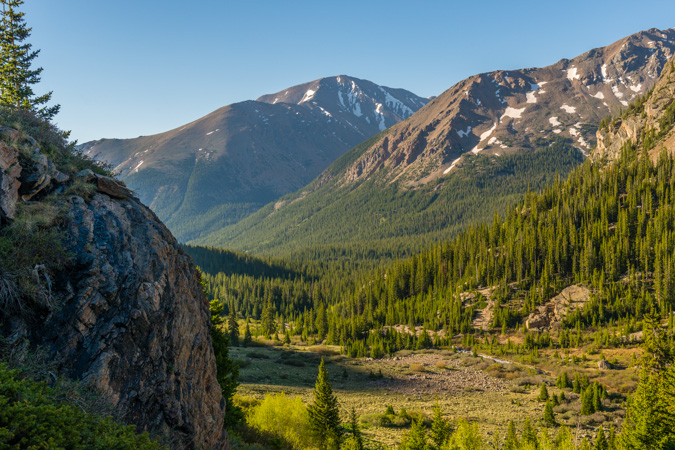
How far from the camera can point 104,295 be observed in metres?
15.7

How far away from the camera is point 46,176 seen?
692 inches

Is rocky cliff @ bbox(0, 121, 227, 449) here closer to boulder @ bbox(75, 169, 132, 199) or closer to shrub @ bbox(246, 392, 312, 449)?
boulder @ bbox(75, 169, 132, 199)

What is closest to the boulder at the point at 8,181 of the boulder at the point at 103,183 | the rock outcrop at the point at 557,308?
the boulder at the point at 103,183

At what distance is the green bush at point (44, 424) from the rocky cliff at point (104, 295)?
3134 mm

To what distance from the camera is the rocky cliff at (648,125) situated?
142875 millimetres

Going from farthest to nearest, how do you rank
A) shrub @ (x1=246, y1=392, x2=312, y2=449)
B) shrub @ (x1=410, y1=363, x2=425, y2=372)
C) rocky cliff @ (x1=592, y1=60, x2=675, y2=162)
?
rocky cliff @ (x1=592, y1=60, x2=675, y2=162), shrub @ (x1=410, y1=363, x2=425, y2=372), shrub @ (x1=246, y1=392, x2=312, y2=449)

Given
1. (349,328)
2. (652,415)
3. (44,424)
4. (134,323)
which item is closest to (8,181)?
(134,323)

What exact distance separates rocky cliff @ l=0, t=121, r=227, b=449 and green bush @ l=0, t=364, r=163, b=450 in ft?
10.3

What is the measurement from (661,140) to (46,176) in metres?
184

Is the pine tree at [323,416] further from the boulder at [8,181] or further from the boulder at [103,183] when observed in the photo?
the boulder at [8,181]

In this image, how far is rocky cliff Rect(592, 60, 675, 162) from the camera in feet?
469

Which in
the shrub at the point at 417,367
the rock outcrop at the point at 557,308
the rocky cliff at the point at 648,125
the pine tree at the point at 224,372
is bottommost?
the shrub at the point at 417,367

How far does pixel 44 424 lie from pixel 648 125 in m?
202

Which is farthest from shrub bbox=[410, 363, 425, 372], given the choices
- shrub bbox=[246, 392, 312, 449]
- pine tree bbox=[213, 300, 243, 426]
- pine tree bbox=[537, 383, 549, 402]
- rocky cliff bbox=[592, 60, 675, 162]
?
rocky cliff bbox=[592, 60, 675, 162]
